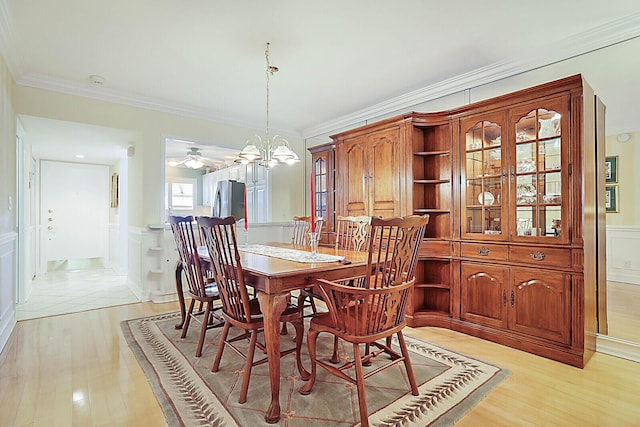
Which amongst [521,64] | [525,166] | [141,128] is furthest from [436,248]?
[141,128]

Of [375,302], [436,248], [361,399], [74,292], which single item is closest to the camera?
[361,399]

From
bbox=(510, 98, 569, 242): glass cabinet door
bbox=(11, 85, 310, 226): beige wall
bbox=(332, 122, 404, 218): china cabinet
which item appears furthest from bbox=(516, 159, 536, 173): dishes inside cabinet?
bbox=(11, 85, 310, 226): beige wall

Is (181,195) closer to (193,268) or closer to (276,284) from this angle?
(193,268)

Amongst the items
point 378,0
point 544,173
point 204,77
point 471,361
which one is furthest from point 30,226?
point 544,173

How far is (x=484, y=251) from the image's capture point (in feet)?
9.59

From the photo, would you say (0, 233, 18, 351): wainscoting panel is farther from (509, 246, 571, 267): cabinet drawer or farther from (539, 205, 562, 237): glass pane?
(539, 205, 562, 237): glass pane

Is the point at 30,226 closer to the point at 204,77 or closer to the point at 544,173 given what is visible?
the point at 204,77

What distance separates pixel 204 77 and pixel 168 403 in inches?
116

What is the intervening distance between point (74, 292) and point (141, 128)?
2449 mm

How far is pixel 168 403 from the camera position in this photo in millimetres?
1850

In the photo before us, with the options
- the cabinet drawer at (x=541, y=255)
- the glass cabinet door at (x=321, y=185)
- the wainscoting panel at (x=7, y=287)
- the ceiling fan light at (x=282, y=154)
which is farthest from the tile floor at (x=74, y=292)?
the cabinet drawer at (x=541, y=255)

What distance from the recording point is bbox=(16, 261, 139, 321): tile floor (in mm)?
3750

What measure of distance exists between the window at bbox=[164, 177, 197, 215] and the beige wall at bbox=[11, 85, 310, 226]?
3.29m

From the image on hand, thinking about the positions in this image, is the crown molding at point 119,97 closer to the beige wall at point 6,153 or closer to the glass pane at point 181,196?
the beige wall at point 6,153
